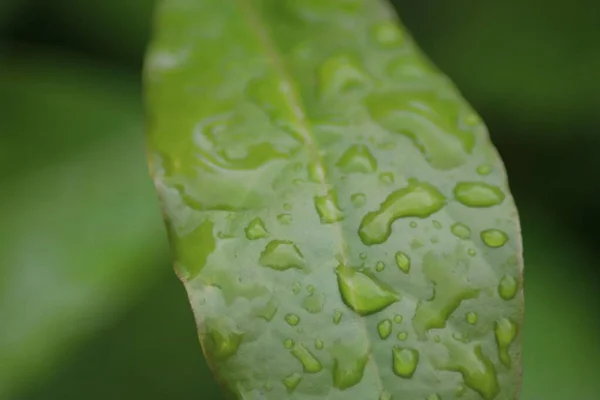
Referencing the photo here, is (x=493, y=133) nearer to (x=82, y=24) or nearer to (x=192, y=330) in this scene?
(x=192, y=330)

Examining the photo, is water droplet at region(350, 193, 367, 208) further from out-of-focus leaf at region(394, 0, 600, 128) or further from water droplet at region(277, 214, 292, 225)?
out-of-focus leaf at region(394, 0, 600, 128)


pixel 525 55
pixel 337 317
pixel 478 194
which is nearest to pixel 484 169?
pixel 478 194

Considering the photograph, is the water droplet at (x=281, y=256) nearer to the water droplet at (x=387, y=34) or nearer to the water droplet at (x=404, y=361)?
the water droplet at (x=404, y=361)

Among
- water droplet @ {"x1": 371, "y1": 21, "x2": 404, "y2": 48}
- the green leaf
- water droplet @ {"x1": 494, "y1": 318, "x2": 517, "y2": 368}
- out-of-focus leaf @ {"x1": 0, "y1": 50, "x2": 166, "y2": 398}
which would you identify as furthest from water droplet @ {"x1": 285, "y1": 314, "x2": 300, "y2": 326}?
out-of-focus leaf @ {"x1": 0, "y1": 50, "x2": 166, "y2": 398}

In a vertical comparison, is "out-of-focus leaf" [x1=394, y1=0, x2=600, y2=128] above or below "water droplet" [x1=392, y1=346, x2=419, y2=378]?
below

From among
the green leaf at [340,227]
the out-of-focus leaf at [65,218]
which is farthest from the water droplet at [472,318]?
the out-of-focus leaf at [65,218]

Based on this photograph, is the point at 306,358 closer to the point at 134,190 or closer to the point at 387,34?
the point at 387,34

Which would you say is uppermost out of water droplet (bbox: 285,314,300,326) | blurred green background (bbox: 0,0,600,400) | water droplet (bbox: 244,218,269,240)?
water droplet (bbox: 244,218,269,240)
